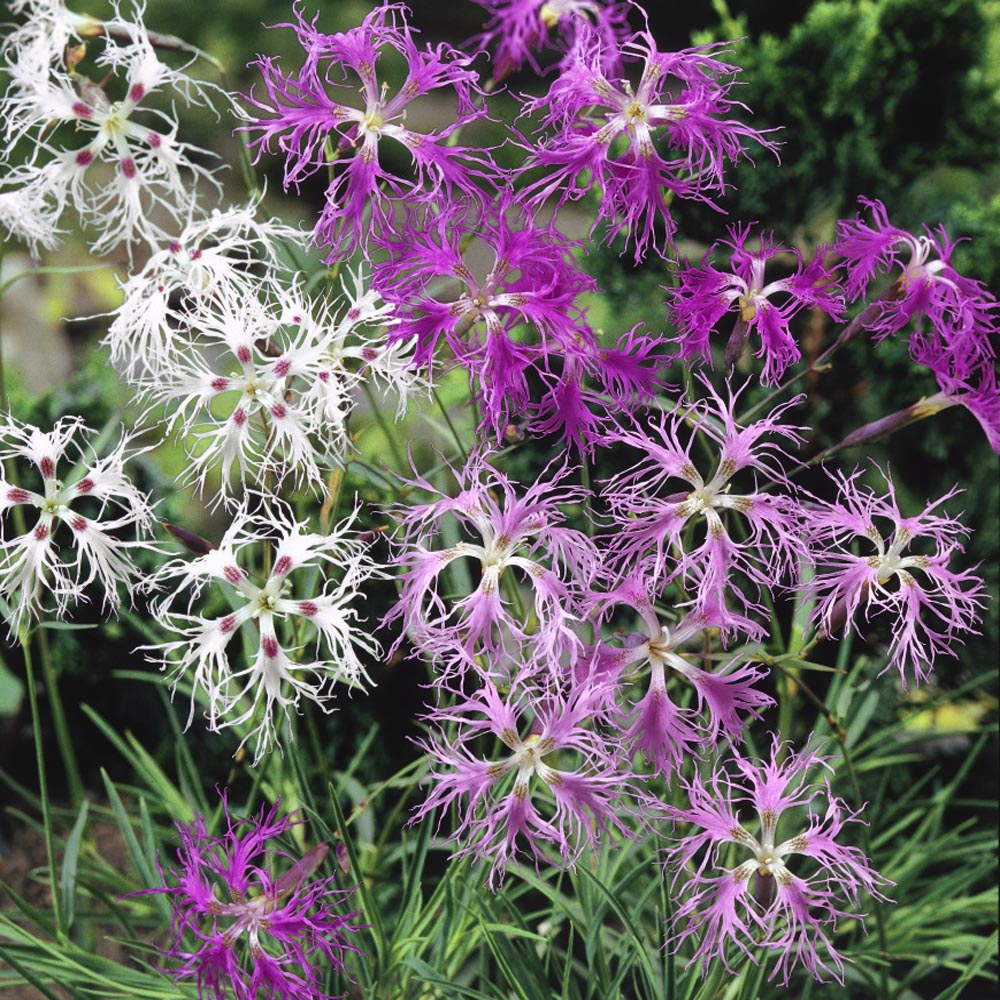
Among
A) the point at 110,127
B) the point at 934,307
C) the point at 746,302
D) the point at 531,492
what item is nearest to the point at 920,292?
the point at 934,307

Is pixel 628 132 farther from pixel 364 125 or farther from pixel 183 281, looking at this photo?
pixel 183 281


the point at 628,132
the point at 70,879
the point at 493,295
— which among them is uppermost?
the point at 628,132

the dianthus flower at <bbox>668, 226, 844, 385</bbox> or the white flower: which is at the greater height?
the dianthus flower at <bbox>668, 226, 844, 385</bbox>

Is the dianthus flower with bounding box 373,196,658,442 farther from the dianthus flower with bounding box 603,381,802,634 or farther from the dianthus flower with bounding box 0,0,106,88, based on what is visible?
the dianthus flower with bounding box 0,0,106,88

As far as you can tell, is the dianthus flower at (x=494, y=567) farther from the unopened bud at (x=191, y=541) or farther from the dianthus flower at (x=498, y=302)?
the unopened bud at (x=191, y=541)

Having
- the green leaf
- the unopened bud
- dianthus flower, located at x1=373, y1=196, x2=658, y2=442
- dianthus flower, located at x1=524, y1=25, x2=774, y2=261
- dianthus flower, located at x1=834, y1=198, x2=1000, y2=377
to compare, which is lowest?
the green leaf

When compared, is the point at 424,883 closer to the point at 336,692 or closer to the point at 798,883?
the point at 336,692

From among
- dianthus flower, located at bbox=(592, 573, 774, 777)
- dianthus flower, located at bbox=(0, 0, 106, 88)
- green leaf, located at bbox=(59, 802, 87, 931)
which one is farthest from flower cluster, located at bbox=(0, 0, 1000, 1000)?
green leaf, located at bbox=(59, 802, 87, 931)

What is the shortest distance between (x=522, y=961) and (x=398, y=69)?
4.10 meters

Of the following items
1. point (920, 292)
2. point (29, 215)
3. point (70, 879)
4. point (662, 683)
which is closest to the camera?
point (662, 683)

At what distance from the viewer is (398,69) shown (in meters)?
4.59

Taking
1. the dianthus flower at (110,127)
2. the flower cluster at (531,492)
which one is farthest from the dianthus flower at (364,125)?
the dianthus flower at (110,127)

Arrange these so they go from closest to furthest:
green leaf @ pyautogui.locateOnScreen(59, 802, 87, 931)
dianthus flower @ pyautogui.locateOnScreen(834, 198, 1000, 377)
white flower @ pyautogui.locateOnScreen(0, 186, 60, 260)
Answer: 1. dianthus flower @ pyautogui.locateOnScreen(834, 198, 1000, 377)
2. white flower @ pyautogui.locateOnScreen(0, 186, 60, 260)
3. green leaf @ pyautogui.locateOnScreen(59, 802, 87, 931)

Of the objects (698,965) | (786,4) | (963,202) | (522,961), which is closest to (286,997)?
(522,961)
